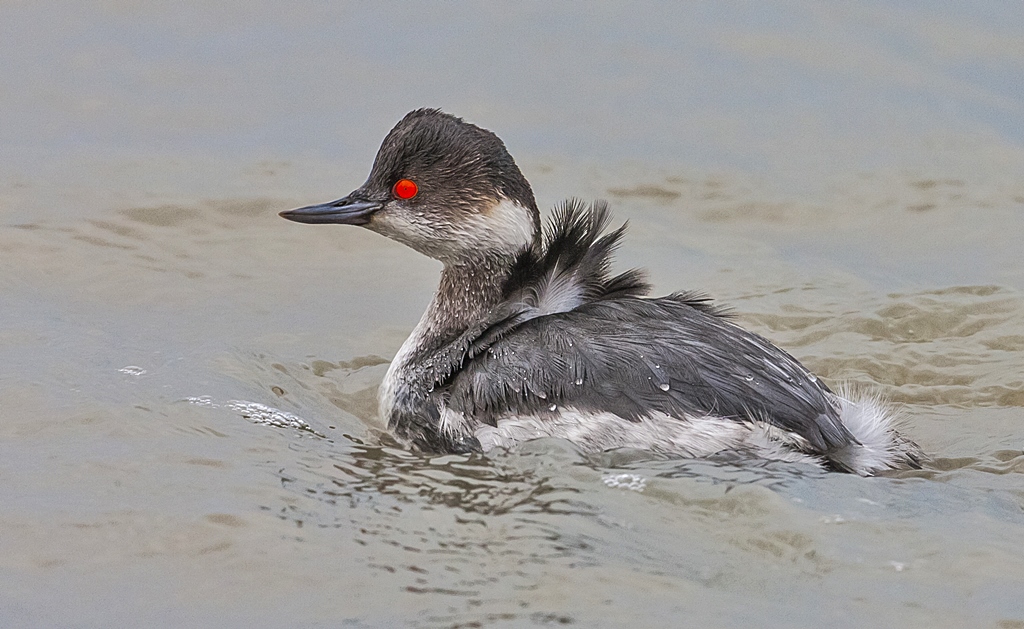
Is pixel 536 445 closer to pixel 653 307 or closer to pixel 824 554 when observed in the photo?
pixel 653 307

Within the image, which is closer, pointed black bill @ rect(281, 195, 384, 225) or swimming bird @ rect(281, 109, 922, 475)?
swimming bird @ rect(281, 109, 922, 475)

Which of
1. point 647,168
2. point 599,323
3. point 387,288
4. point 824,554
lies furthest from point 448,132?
point 647,168

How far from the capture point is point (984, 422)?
6000 millimetres

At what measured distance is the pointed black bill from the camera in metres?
5.78

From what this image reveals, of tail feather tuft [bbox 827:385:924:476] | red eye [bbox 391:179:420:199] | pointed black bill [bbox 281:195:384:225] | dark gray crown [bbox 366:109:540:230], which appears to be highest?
dark gray crown [bbox 366:109:540:230]

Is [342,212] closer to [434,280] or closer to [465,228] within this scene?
[465,228]

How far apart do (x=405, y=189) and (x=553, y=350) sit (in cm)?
114

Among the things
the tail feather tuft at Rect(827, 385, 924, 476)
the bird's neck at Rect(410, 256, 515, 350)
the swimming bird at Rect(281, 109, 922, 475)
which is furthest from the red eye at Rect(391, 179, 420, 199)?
the tail feather tuft at Rect(827, 385, 924, 476)

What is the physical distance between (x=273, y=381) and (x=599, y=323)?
175 cm

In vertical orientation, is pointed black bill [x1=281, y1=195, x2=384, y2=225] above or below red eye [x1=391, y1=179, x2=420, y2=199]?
below

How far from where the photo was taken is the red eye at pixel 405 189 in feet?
18.7

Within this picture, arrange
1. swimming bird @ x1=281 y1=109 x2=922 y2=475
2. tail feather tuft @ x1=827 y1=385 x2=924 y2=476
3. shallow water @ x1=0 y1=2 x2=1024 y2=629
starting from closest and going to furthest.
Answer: shallow water @ x1=0 y1=2 x2=1024 y2=629 < swimming bird @ x1=281 y1=109 x2=922 y2=475 < tail feather tuft @ x1=827 y1=385 x2=924 y2=476

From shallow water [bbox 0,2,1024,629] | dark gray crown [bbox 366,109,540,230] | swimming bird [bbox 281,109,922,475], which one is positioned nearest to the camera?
shallow water [bbox 0,2,1024,629]

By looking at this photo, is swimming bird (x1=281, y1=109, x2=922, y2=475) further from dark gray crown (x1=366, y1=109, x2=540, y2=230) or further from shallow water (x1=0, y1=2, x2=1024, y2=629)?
shallow water (x1=0, y1=2, x2=1024, y2=629)
